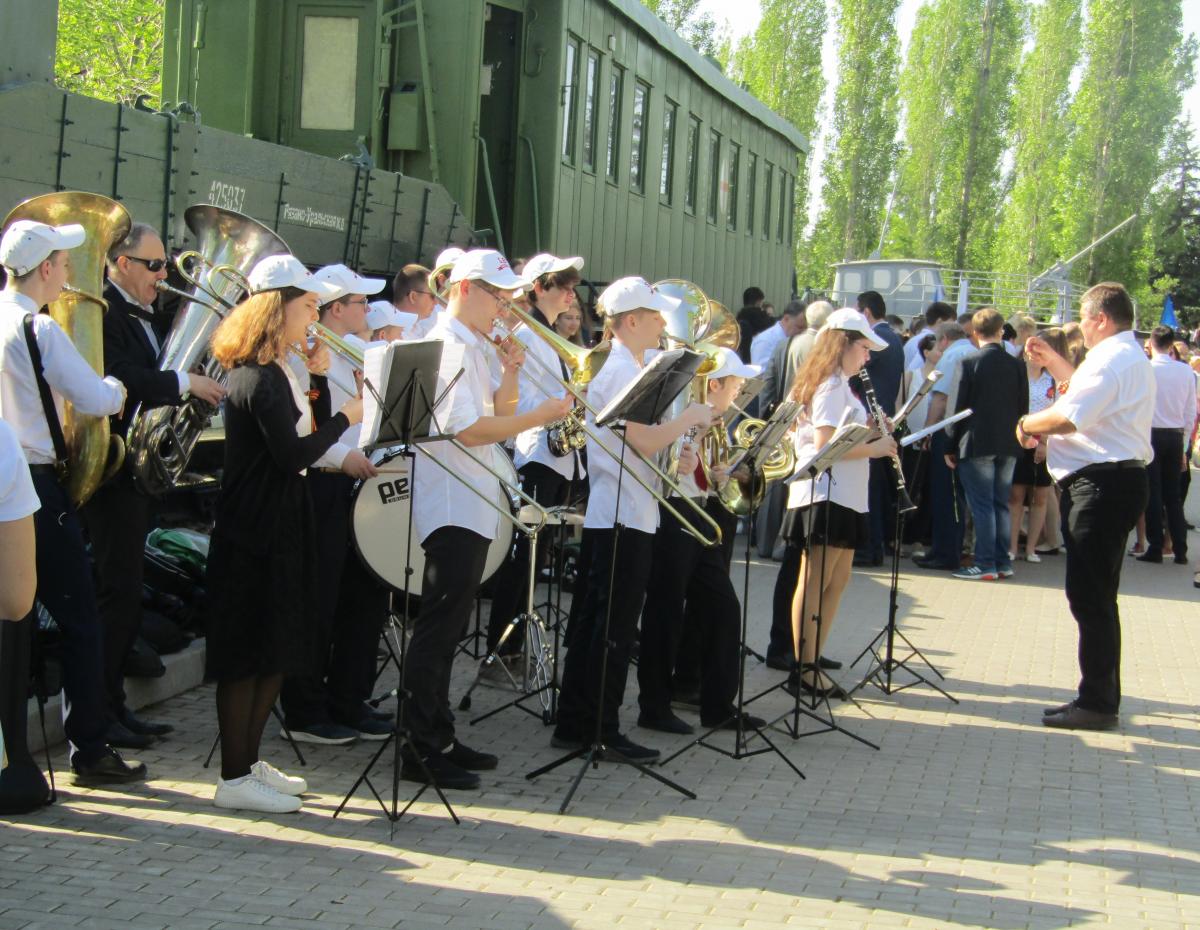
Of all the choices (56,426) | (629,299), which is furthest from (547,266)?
(56,426)

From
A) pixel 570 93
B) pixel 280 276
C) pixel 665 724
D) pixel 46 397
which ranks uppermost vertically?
pixel 570 93

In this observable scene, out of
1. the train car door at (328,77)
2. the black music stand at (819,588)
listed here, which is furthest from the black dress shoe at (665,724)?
the train car door at (328,77)

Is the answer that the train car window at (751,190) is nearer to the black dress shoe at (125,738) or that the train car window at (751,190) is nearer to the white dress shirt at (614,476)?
the white dress shirt at (614,476)

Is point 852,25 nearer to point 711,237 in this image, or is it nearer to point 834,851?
point 711,237

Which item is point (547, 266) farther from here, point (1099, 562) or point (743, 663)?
point (1099, 562)

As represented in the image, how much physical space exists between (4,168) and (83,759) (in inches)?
129

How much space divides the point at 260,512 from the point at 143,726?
1641 millimetres

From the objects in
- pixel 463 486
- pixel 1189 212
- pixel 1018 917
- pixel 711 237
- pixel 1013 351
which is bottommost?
pixel 1018 917

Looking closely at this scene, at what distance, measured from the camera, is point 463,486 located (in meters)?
6.18

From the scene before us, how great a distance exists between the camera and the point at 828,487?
810 cm

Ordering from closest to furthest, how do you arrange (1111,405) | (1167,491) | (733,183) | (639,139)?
(1111,405) < (1167,491) < (639,139) < (733,183)

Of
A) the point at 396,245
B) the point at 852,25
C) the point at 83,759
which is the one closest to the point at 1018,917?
the point at 83,759

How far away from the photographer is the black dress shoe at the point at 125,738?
6582 mm

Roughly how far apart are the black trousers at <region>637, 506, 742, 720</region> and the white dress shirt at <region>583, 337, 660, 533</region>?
15.8 inches
